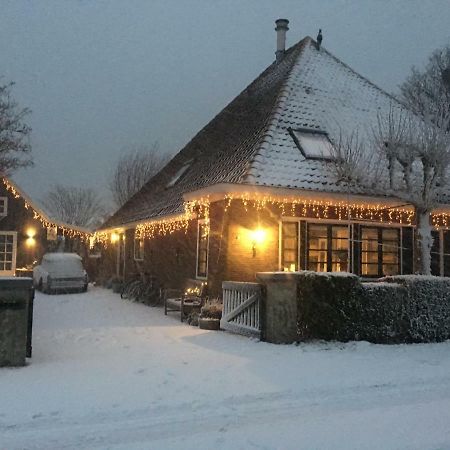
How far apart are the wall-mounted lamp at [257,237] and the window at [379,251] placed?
3.07 m

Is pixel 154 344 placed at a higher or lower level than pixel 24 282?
lower

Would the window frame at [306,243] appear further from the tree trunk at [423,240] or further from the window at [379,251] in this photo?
the tree trunk at [423,240]

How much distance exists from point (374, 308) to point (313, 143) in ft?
18.1

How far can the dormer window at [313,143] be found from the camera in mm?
13594

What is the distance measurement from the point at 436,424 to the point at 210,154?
41.2 feet

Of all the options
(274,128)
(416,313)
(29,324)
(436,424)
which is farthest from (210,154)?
(436,424)

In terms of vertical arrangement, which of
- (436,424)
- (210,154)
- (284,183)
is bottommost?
(436,424)

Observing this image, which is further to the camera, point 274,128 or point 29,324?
point 274,128

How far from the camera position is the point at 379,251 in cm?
1441

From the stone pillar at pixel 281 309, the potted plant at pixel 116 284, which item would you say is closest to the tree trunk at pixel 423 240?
the stone pillar at pixel 281 309

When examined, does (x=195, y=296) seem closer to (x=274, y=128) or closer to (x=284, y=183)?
(x=284, y=183)

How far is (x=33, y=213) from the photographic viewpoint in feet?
88.4

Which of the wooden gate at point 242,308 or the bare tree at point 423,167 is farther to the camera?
the bare tree at point 423,167

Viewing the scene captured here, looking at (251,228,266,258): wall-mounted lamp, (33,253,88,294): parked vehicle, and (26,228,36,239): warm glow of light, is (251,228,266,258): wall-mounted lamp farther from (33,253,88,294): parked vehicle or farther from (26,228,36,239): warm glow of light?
(26,228,36,239): warm glow of light
